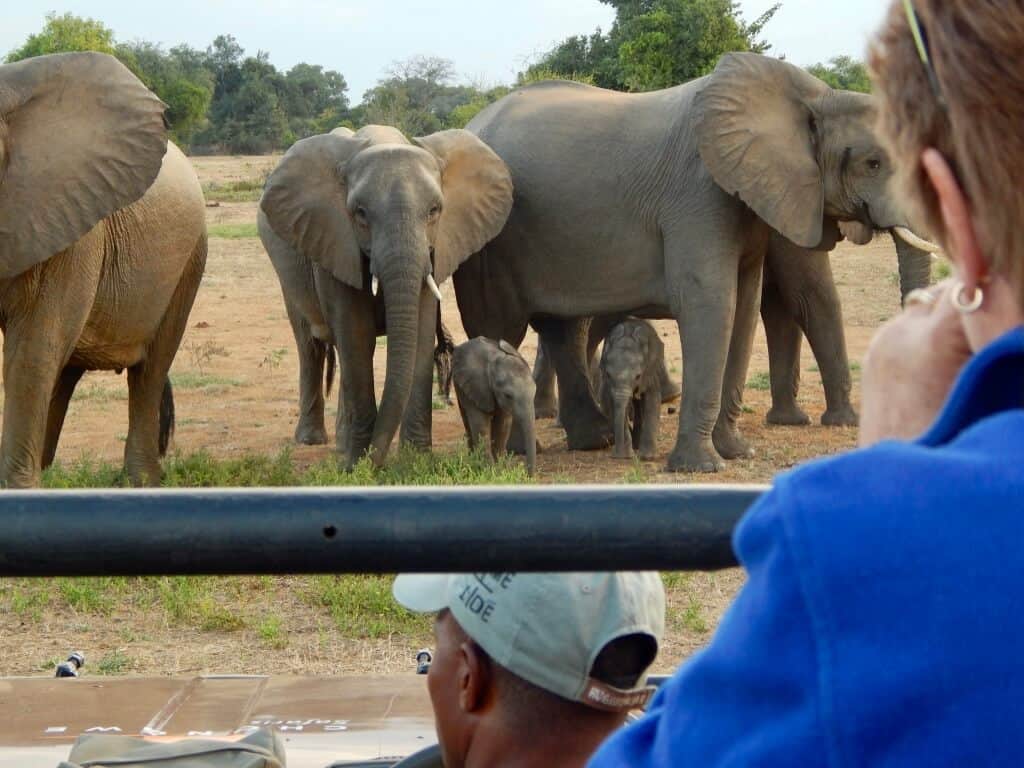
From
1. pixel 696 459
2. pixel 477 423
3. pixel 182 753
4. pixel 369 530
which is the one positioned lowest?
pixel 696 459

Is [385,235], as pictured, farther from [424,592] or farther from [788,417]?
[424,592]

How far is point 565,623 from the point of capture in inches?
56.9

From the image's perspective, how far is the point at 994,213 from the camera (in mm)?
717

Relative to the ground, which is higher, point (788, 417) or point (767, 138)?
point (767, 138)

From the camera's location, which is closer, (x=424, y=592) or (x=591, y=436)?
(x=424, y=592)

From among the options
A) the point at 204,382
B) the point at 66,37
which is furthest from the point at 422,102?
the point at 204,382

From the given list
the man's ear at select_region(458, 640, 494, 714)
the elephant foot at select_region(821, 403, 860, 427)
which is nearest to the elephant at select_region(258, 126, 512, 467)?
the elephant foot at select_region(821, 403, 860, 427)

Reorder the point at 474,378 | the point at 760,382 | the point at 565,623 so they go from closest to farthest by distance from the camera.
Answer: the point at 565,623, the point at 474,378, the point at 760,382

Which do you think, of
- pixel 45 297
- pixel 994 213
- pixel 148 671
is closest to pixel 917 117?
pixel 994 213

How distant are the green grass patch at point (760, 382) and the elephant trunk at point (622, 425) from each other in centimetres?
283

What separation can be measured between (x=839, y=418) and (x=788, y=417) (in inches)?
12.1

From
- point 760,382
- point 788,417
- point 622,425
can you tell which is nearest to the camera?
point 622,425

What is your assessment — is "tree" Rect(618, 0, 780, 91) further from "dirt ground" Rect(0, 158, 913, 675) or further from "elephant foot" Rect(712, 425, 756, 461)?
"elephant foot" Rect(712, 425, 756, 461)

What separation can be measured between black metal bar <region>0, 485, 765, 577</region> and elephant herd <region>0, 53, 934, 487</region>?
18.7 ft
